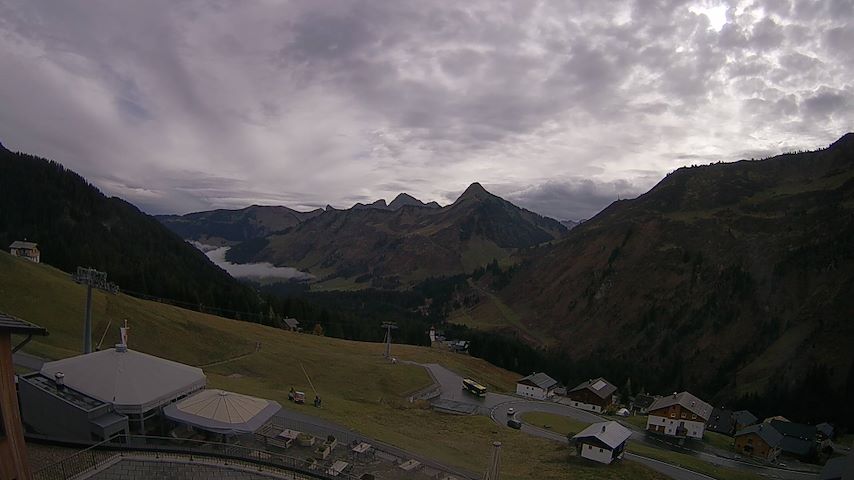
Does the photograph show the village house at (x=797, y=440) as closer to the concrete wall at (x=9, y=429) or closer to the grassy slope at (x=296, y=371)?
the grassy slope at (x=296, y=371)

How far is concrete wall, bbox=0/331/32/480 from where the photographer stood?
1396cm

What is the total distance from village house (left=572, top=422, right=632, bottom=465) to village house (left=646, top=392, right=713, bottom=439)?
29379 millimetres

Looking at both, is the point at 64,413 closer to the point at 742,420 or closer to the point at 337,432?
the point at 337,432

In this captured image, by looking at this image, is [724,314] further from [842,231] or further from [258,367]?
[258,367]

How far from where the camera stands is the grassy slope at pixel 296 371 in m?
37.0

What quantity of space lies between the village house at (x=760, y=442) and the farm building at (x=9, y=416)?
73668 mm

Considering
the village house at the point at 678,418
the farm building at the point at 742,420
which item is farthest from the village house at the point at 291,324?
the farm building at the point at 742,420

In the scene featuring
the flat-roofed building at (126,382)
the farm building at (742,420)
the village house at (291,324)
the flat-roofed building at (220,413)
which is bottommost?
the farm building at (742,420)

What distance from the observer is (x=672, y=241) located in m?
185

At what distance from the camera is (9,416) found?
1438 centimetres

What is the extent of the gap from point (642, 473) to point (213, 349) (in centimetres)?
5097

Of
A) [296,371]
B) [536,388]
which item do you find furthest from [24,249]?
[536,388]

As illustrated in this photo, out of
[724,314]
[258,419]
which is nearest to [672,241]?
[724,314]

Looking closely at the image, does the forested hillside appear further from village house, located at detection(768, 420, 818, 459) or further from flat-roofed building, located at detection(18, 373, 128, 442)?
village house, located at detection(768, 420, 818, 459)
